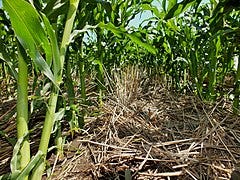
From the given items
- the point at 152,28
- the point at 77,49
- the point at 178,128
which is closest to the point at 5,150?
the point at 77,49

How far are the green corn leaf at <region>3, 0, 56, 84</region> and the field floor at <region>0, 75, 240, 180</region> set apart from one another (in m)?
0.49

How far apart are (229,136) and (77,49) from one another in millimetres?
911

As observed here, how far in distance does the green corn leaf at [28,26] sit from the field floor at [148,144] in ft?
1.61

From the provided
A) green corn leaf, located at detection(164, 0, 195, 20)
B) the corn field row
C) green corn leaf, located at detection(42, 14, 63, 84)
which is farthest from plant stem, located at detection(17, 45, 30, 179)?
green corn leaf, located at detection(164, 0, 195, 20)

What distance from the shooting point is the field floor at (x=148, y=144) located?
1588 mm

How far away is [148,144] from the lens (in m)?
1.72

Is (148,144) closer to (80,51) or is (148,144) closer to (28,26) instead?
(80,51)

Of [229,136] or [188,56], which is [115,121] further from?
[188,56]

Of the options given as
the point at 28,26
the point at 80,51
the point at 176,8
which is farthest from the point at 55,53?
the point at 80,51

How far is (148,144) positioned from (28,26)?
99 cm

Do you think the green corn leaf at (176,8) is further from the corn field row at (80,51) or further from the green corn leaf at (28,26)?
the green corn leaf at (28,26)

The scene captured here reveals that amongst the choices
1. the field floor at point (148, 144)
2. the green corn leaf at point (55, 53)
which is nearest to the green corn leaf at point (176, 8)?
the field floor at point (148, 144)

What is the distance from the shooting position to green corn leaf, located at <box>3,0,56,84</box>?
0.87m

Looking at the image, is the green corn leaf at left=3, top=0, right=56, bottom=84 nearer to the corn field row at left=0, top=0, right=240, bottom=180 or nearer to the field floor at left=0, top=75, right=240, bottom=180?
the corn field row at left=0, top=0, right=240, bottom=180
